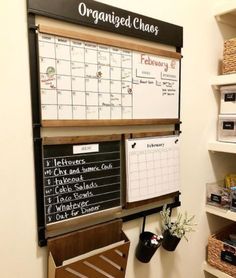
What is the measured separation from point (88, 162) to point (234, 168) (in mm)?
1178

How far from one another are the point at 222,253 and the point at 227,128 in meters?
0.74

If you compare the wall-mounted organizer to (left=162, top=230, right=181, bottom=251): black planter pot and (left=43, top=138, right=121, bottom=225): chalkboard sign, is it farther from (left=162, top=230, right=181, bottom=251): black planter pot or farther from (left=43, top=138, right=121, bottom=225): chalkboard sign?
(left=162, top=230, right=181, bottom=251): black planter pot

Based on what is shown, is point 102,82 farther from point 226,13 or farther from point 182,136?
point 226,13

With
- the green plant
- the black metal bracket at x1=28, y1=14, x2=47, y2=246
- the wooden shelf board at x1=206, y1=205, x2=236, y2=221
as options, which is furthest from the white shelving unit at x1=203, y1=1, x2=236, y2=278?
the black metal bracket at x1=28, y1=14, x2=47, y2=246

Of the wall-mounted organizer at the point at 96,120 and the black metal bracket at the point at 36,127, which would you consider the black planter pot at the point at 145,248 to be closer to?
the wall-mounted organizer at the point at 96,120

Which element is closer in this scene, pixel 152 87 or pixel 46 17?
pixel 46 17

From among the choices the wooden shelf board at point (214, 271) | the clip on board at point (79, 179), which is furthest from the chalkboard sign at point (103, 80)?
the wooden shelf board at point (214, 271)

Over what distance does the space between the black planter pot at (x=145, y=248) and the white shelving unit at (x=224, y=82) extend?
0.50 metres

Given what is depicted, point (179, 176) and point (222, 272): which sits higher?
point (179, 176)

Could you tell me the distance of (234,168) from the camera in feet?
5.99

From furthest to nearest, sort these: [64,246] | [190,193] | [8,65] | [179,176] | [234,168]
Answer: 1. [234,168]
2. [190,193]
3. [179,176]
4. [64,246]
5. [8,65]

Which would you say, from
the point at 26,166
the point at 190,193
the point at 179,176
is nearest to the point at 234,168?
the point at 190,193

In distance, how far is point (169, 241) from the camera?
1.35 metres

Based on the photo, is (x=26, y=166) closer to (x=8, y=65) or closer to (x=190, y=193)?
(x=8, y=65)
